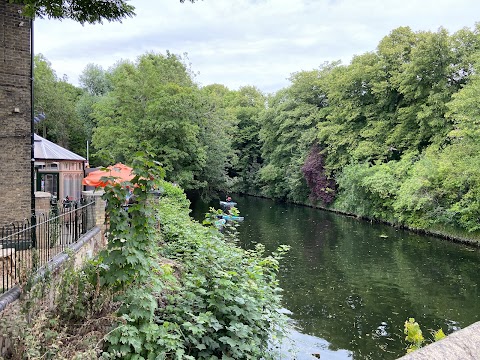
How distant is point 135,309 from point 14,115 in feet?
20.3

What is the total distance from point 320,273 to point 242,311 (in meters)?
10.4

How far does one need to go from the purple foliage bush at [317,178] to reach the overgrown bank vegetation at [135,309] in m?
31.9

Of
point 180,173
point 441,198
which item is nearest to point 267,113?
point 180,173

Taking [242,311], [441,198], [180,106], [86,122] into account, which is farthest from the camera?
[86,122]

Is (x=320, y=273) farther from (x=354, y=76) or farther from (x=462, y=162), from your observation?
(x=354, y=76)

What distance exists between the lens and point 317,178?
127 feet

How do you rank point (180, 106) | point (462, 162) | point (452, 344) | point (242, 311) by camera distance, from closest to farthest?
point (452, 344) → point (242, 311) → point (462, 162) → point (180, 106)

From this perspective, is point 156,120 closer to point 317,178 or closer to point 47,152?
point 47,152

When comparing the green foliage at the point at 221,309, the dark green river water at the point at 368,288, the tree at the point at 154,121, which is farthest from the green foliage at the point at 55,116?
the green foliage at the point at 221,309

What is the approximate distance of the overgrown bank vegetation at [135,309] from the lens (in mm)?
4414

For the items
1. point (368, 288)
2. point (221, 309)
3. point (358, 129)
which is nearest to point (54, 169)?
point (368, 288)

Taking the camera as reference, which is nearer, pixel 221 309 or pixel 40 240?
pixel 221 309

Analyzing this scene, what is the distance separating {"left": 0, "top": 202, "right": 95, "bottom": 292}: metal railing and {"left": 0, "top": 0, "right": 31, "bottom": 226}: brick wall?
0.54 meters

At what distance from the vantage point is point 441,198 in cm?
2416
